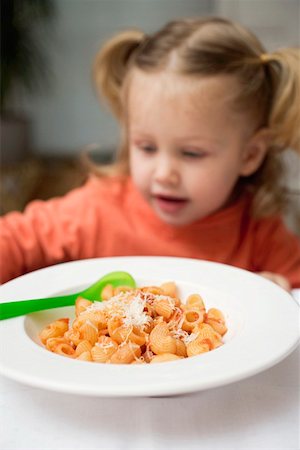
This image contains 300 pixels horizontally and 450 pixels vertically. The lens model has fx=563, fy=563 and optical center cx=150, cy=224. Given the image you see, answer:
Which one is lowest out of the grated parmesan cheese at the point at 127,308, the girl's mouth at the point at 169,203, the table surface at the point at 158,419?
the girl's mouth at the point at 169,203

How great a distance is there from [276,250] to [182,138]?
0.39m

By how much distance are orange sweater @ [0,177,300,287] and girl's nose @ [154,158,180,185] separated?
228 millimetres

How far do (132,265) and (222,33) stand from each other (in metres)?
0.64

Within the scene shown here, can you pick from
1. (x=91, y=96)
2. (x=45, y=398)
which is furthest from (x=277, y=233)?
(x=91, y=96)

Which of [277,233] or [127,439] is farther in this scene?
[277,233]

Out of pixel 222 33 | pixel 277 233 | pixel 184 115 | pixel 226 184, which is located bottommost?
pixel 277 233

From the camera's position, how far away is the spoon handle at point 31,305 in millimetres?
622

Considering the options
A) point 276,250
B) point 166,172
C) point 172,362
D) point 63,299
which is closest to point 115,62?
point 166,172

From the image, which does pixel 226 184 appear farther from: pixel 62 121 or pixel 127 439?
pixel 62 121

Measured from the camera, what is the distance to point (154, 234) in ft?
4.33

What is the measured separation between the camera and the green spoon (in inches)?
24.7

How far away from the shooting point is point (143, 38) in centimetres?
133

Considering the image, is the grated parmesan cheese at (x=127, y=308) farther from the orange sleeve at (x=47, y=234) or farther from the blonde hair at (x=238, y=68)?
the blonde hair at (x=238, y=68)

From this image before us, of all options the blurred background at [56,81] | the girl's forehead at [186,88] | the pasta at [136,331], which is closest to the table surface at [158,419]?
the pasta at [136,331]
